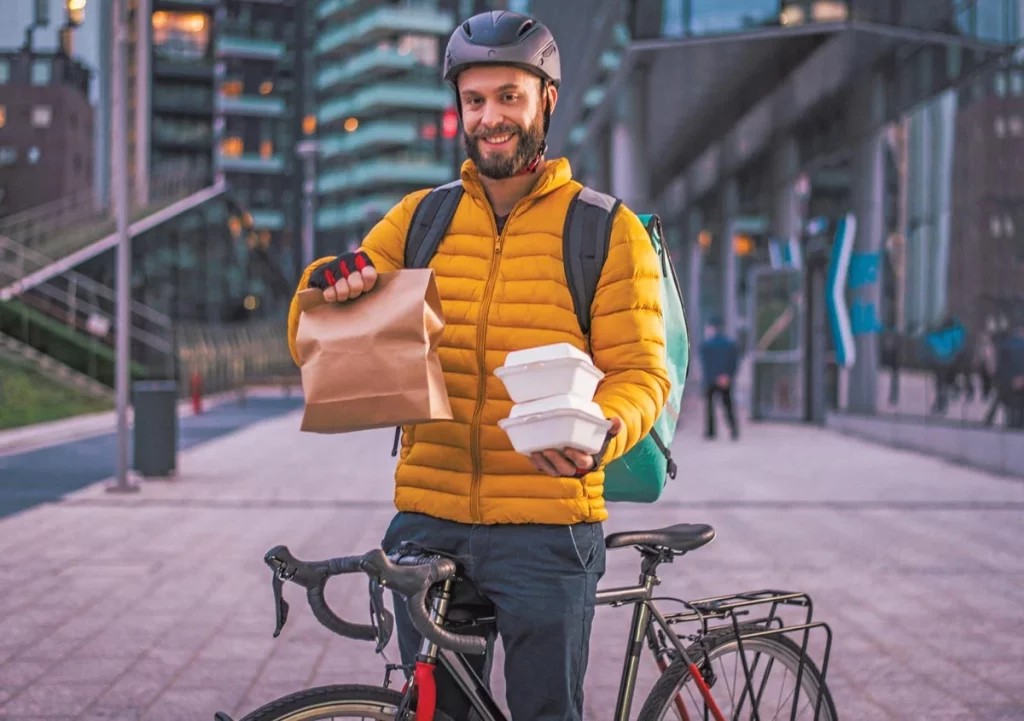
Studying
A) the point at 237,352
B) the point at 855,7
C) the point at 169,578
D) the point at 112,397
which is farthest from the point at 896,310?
the point at 237,352

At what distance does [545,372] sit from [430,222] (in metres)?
0.84

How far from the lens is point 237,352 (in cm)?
3588

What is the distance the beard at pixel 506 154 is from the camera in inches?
105

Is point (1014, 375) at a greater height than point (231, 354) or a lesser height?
lesser

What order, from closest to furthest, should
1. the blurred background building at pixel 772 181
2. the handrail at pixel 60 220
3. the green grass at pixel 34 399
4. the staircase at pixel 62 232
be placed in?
the blurred background building at pixel 772 181, the green grass at pixel 34 399, the staircase at pixel 62 232, the handrail at pixel 60 220

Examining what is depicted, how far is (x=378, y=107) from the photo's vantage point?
10406cm

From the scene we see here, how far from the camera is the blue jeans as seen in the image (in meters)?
2.61

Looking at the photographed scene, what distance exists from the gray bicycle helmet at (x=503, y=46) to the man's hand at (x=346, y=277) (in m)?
0.48

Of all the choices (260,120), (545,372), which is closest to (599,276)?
(545,372)

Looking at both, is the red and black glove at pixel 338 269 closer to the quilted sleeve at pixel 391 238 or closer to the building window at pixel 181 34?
the quilted sleeve at pixel 391 238

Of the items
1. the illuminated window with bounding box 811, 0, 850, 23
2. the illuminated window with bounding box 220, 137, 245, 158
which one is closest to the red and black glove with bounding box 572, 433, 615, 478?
the illuminated window with bounding box 811, 0, 850, 23

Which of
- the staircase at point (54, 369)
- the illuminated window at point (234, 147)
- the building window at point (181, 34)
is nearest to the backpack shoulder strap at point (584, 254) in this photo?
the staircase at point (54, 369)

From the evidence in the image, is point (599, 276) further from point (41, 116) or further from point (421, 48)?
point (421, 48)

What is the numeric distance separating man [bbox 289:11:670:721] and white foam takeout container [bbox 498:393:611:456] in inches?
19.4
